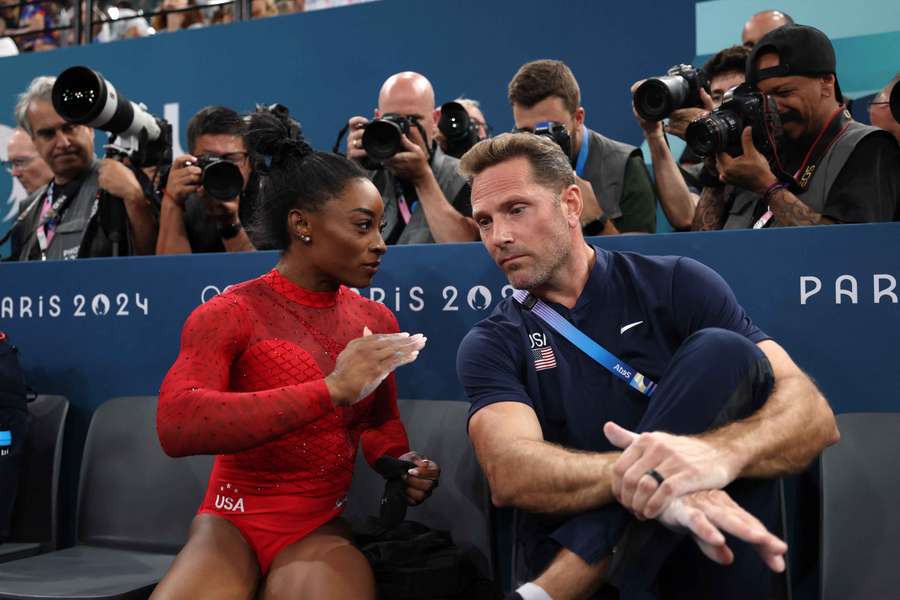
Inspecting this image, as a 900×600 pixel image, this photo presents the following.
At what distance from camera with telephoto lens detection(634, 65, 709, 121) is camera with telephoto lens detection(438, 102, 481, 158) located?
2.25 ft

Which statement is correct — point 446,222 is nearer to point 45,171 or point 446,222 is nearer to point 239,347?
point 239,347

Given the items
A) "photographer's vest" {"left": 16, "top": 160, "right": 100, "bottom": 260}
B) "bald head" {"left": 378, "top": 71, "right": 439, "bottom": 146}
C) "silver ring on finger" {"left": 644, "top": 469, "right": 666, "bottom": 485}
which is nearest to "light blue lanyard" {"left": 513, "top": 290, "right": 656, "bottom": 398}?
"silver ring on finger" {"left": 644, "top": 469, "right": 666, "bottom": 485}

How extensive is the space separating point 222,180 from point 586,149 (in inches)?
53.4

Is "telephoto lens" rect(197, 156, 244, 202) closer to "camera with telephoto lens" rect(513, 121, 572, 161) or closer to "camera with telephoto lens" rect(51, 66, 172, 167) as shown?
"camera with telephoto lens" rect(51, 66, 172, 167)

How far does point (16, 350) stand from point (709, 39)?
3.46m

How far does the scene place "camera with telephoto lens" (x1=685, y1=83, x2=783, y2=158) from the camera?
9.04 feet

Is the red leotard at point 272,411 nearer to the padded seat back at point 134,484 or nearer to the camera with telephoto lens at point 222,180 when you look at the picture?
the padded seat back at point 134,484

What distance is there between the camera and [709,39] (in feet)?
15.6

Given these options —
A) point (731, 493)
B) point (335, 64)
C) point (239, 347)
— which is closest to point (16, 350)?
point (239, 347)

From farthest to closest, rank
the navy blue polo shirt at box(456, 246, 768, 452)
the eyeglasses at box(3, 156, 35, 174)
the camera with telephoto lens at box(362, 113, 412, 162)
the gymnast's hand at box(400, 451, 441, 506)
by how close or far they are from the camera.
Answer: the eyeglasses at box(3, 156, 35, 174) < the camera with telephoto lens at box(362, 113, 412, 162) < the gymnast's hand at box(400, 451, 441, 506) < the navy blue polo shirt at box(456, 246, 768, 452)

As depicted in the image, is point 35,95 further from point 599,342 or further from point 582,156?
point 599,342

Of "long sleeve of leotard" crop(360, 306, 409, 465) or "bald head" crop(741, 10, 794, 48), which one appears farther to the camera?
"bald head" crop(741, 10, 794, 48)

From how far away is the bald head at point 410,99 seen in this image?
3.70 m

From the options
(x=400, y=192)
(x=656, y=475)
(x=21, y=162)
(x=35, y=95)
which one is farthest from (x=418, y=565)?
(x=21, y=162)
